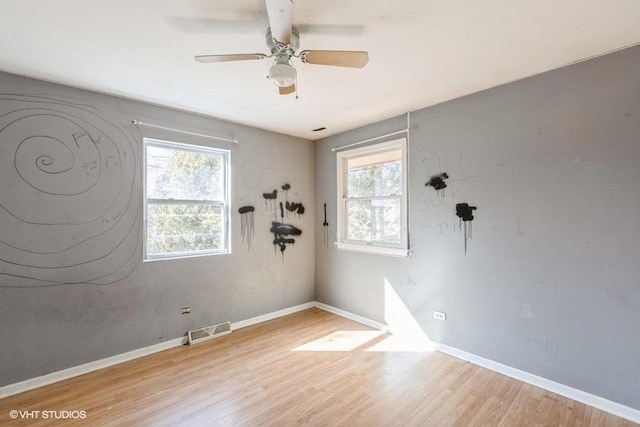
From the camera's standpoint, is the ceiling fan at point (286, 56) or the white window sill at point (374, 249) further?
the white window sill at point (374, 249)

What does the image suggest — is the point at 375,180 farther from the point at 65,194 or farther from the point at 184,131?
the point at 65,194

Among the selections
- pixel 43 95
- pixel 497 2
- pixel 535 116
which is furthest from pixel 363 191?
pixel 43 95

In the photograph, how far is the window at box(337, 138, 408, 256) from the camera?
3.29 metres

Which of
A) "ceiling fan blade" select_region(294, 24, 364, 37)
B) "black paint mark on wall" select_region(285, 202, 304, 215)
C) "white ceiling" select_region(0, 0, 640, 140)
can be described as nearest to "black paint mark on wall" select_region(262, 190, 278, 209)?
"black paint mark on wall" select_region(285, 202, 304, 215)

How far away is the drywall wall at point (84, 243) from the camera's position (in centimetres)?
225

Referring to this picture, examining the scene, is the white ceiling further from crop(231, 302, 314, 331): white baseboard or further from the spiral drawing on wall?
crop(231, 302, 314, 331): white baseboard

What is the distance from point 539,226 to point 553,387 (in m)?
1.25

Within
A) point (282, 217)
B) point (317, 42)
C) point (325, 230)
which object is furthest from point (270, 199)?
point (317, 42)

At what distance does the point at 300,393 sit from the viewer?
221 cm

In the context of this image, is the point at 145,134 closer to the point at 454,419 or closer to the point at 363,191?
the point at 363,191

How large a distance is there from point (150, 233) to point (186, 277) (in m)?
0.60

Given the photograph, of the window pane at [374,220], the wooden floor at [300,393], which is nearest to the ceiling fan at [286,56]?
the window pane at [374,220]

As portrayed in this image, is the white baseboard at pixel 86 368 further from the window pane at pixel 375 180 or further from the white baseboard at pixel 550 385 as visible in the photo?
the white baseboard at pixel 550 385

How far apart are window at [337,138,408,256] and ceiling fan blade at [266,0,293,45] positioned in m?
2.02
